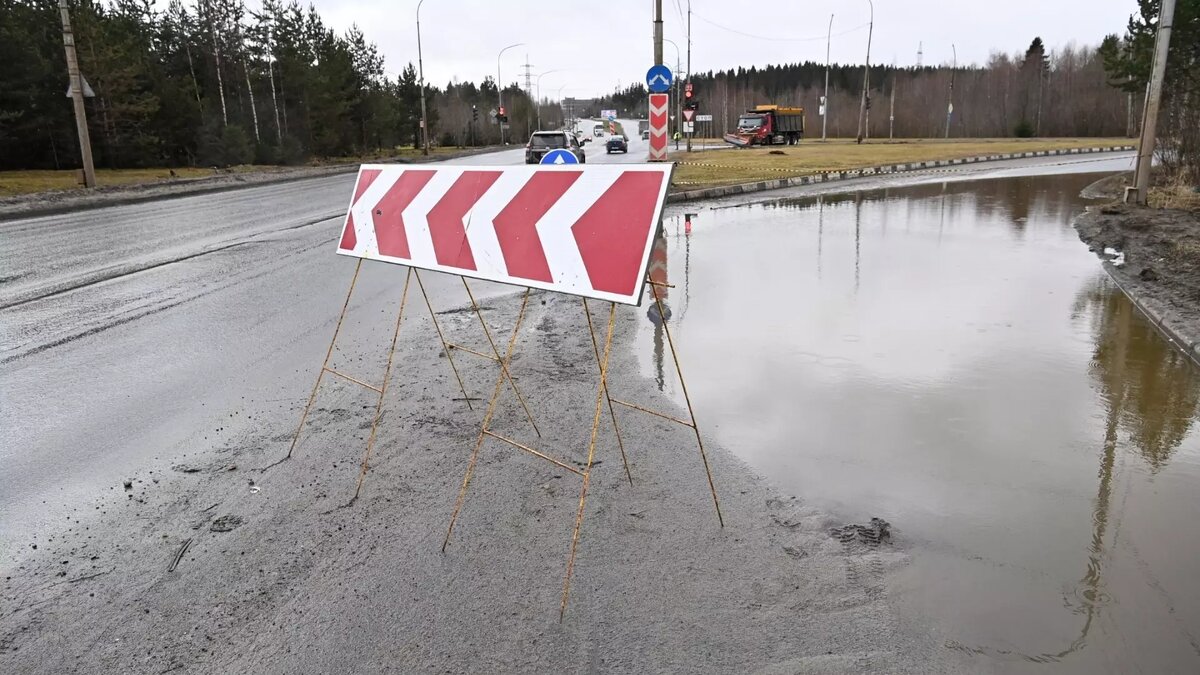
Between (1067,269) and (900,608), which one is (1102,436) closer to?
(900,608)

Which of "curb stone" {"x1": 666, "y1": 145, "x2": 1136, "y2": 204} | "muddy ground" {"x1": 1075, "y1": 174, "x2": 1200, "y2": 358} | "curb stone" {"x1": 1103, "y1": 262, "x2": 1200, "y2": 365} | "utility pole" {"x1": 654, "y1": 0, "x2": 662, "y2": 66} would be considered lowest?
"curb stone" {"x1": 1103, "y1": 262, "x2": 1200, "y2": 365}

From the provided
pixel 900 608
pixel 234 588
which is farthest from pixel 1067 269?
pixel 234 588

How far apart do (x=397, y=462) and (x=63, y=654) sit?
1873 millimetres

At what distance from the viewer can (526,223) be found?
371 centimetres

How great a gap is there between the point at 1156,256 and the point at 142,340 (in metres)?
12.7

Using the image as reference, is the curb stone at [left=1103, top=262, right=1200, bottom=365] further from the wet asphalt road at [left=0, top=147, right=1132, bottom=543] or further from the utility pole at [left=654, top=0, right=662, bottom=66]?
the utility pole at [left=654, top=0, right=662, bottom=66]

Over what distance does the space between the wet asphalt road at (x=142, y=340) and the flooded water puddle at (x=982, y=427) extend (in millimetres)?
3332

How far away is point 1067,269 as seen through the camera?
10.5 metres

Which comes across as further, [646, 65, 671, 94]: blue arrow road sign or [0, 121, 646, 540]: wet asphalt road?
[646, 65, 671, 94]: blue arrow road sign

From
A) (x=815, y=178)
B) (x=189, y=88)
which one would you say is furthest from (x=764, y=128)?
(x=189, y=88)

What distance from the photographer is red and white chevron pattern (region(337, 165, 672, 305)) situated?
3.27 metres

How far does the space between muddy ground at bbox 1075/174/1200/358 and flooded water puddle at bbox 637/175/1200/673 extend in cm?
27

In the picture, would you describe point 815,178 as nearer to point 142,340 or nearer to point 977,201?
point 977,201

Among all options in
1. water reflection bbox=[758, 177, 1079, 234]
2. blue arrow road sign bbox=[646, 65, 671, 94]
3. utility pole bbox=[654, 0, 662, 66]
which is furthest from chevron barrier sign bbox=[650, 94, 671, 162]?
water reflection bbox=[758, 177, 1079, 234]
